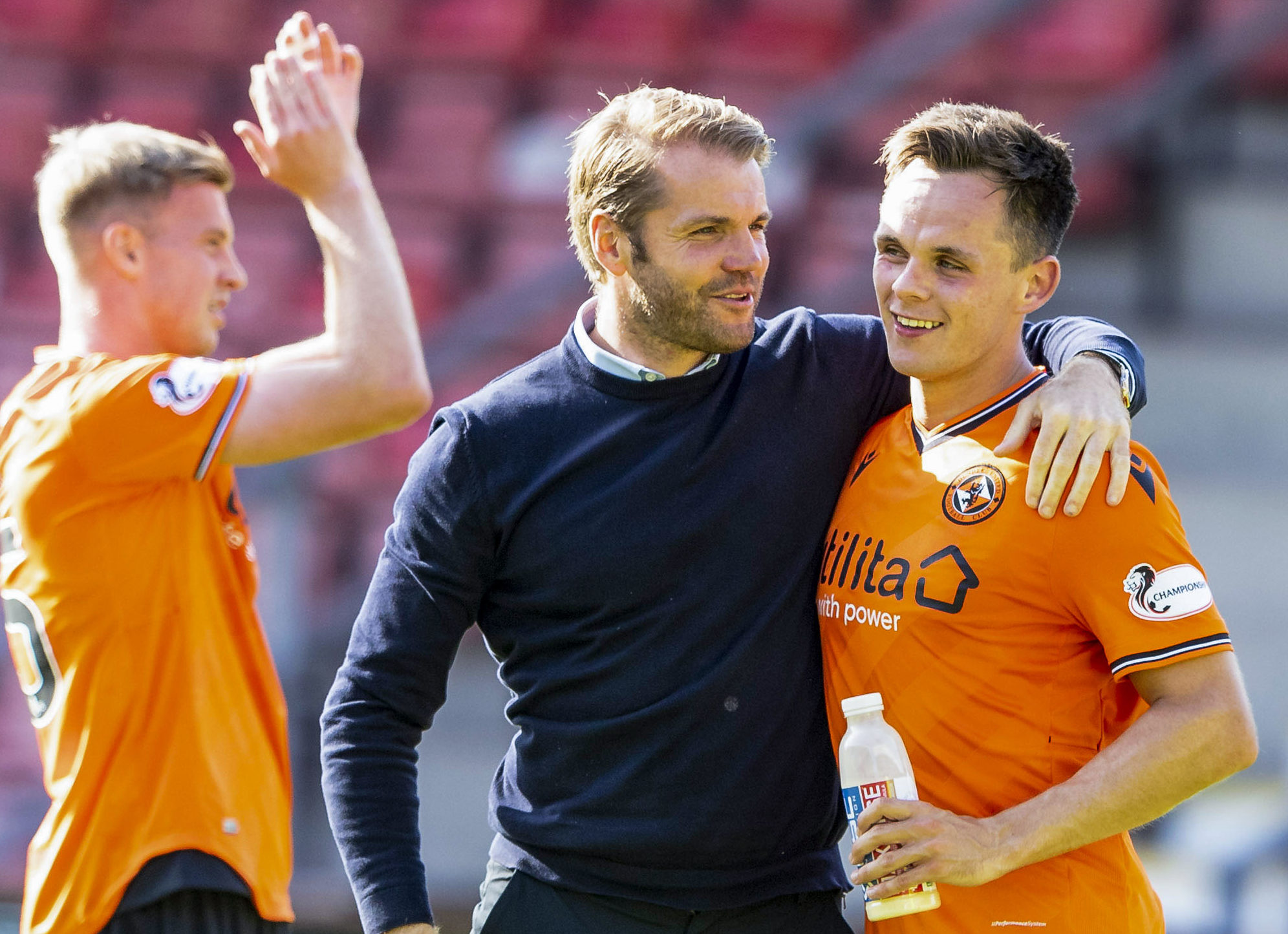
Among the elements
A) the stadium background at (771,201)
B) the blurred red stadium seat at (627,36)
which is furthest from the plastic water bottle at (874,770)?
the blurred red stadium seat at (627,36)

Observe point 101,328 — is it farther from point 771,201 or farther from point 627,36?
point 627,36

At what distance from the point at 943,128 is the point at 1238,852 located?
11.0 ft

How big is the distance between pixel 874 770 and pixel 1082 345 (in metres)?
0.82

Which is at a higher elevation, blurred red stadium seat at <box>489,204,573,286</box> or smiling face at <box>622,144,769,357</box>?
blurred red stadium seat at <box>489,204,573,286</box>

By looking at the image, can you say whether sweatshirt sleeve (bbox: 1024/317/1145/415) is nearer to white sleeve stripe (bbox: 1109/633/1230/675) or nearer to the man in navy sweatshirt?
the man in navy sweatshirt

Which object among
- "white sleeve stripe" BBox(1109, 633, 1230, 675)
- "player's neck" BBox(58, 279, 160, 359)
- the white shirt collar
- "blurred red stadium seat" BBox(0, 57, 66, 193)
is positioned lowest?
"white sleeve stripe" BBox(1109, 633, 1230, 675)

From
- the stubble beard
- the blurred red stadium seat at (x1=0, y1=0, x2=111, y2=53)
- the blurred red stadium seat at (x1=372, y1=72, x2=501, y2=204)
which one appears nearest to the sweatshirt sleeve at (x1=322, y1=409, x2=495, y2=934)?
the stubble beard

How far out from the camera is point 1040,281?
7.57ft

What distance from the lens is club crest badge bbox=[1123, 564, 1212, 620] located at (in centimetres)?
199

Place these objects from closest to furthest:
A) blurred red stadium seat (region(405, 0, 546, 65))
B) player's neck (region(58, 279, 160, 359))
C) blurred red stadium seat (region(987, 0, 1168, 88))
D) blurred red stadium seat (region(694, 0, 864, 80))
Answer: player's neck (region(58, 279, 160, 359)) < blurred red stadium seat (region(987, 0, 1168, 88)) < blurred red stadium seat (region(694, 0, 864, 80)) < blurred red stadium seat (region(405, 0, 546, 65))

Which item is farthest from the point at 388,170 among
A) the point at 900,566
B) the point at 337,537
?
the point at 900,566

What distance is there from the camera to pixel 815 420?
2441 millimetres

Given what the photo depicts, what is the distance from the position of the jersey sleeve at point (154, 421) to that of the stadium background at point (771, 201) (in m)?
2.13

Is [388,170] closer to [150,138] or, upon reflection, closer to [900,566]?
[150,138]
